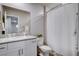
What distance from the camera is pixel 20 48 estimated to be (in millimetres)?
1692

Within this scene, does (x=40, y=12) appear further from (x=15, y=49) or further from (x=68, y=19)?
(x=15, y=49)

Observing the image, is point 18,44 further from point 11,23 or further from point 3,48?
point 11,23

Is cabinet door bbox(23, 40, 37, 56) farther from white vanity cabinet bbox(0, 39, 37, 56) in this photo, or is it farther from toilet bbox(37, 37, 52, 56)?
toilet bbox(37, 37, 52, 56)

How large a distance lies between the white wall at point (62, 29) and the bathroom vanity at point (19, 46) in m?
0.35

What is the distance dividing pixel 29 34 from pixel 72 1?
98 centimetres

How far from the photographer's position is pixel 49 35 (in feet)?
5.55

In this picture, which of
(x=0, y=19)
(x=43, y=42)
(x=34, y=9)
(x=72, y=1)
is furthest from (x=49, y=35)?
(x=0, y=19)

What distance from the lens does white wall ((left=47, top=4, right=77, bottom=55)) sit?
4.77ft

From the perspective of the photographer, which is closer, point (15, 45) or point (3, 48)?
point (3, 48)

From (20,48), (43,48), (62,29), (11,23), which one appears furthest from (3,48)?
(62,29)

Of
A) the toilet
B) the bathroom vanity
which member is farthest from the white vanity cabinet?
the toilet

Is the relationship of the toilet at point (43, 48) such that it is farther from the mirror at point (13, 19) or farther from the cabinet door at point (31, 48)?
the mirror at point (13, 19)

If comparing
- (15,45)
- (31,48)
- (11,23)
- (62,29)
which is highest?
(11,23)

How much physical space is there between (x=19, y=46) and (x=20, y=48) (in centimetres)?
4
